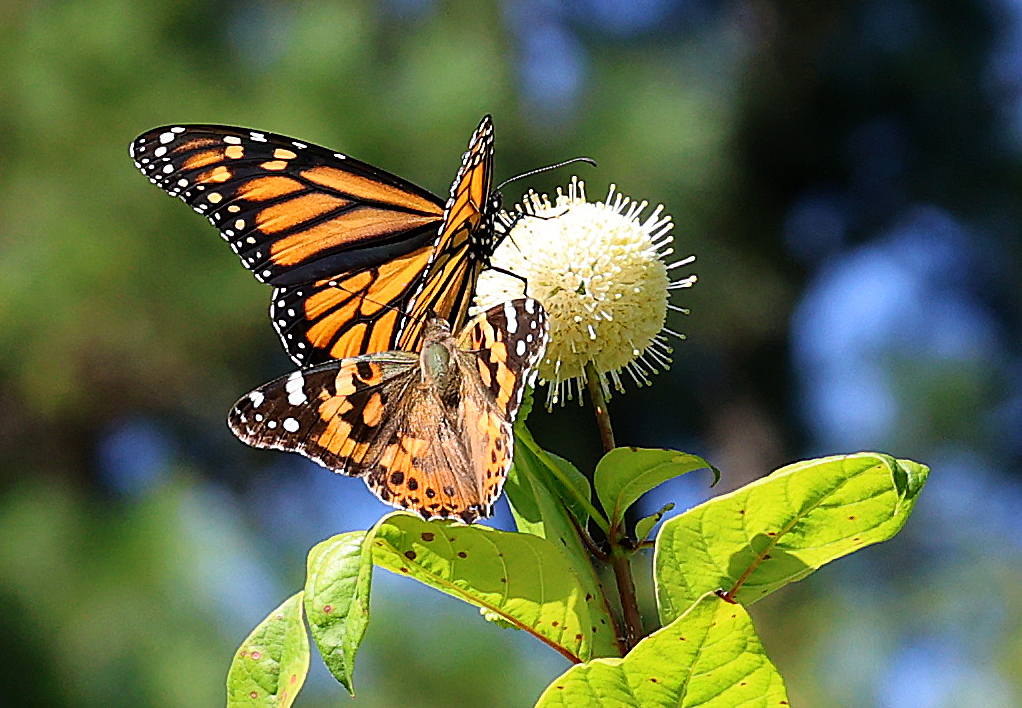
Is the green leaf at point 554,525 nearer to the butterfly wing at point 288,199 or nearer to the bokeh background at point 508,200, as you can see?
the butterfly wing at point 288,199

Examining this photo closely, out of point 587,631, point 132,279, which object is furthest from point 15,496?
point 587,631

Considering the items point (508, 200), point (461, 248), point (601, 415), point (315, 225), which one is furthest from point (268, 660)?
point (508, 200)

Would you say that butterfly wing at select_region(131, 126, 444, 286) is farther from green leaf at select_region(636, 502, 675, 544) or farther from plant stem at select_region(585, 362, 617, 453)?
green leaf at select_region(636, 502, 675, 544)

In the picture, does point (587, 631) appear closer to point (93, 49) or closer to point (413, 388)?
point (413, 388)

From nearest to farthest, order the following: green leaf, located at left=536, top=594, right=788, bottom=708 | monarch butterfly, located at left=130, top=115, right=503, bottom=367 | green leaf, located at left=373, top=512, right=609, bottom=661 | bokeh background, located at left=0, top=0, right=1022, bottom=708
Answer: green leaf, located at left=536, top=594, right=788, bottom=708
green leaf, located at left=373, top=512, right=609, bottom=661
monarch butterfly, located at left=130, top=115, right=503, bottom=367
bokeh background, located at left=0, top=0, right=1022, bottom=708

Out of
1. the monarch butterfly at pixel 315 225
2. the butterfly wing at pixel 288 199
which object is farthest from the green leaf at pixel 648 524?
the butterfly wing at pixel 288 199

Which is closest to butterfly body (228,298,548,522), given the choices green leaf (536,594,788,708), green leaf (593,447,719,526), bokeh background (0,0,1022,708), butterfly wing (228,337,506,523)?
butterfly wing (228,337,506,523)
